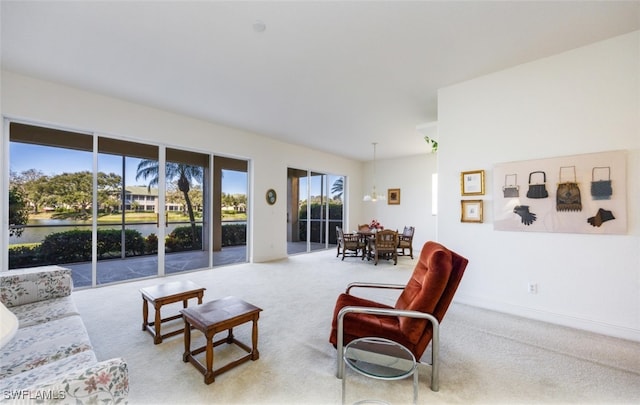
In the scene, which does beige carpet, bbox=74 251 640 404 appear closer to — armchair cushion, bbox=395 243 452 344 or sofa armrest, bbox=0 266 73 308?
armchair cushion, bbox=395 243 452 344

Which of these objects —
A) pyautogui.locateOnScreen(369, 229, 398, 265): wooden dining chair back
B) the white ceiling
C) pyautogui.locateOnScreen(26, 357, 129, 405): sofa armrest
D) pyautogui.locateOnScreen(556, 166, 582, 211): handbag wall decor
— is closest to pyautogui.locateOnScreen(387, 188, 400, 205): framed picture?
pyautogui.locateOnScreen(369, 229, 398, 265): wooden dining chair back

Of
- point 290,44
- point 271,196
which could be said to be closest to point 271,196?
point 271,196

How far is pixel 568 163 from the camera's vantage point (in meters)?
2.85

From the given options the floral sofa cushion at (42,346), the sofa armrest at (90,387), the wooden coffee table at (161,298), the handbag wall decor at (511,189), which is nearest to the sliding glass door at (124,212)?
the wooden coffee table at (161,298)

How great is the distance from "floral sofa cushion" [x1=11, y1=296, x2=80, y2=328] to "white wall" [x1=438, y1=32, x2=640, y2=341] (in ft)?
13.3

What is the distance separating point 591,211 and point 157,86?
211 inches

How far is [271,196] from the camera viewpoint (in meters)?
6.31

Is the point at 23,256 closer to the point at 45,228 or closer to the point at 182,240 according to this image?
the point at 45,228

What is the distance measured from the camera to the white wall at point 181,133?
11.3 ft

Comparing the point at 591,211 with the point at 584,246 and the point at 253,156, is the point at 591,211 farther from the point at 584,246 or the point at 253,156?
the point at 253,156

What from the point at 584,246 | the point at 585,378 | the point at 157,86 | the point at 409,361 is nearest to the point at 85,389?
the point at 409,361

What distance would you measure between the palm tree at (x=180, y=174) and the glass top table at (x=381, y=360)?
4.45 m

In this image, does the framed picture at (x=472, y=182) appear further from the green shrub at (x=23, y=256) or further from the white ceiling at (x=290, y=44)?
the green shrub at (x=23, y=256)

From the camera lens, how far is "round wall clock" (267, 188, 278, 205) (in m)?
6.26
